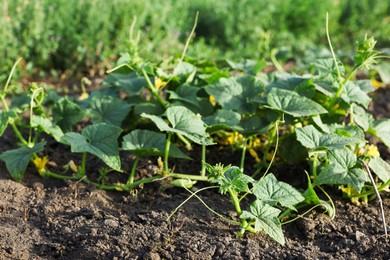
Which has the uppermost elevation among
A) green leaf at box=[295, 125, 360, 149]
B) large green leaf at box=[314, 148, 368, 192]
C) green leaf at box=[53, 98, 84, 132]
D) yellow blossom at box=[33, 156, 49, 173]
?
green leaf at box=[295, 125, 360, 149]

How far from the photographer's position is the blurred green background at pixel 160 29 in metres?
5.12

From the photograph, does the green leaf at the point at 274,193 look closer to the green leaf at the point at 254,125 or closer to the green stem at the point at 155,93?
the green leaf at the point at 254,125

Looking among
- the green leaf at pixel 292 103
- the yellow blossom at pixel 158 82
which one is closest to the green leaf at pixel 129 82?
the yellow blossom at pixel 158 82

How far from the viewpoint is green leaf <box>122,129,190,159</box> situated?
327cm

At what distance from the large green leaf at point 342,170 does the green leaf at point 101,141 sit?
990mm

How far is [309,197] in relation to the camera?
305 centimetres

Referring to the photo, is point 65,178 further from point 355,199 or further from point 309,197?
point 355,199

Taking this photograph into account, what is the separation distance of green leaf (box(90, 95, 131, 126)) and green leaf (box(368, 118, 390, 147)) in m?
1.34

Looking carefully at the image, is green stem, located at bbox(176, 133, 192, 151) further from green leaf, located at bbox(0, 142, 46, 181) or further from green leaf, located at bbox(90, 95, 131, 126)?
green leaf, located at bbox(0, 142, 46, 181)

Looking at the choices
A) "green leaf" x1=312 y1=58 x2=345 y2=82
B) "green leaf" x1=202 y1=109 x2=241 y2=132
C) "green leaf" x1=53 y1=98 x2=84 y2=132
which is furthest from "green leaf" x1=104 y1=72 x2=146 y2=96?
"green leaf" x1=312 y1=58 x2=345 y2=82

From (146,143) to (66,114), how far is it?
2.01 feet

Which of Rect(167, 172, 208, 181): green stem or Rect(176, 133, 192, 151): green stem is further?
Rect(176, 133, 192, 151): green stem

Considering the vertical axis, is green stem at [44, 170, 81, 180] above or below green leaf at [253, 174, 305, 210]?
below

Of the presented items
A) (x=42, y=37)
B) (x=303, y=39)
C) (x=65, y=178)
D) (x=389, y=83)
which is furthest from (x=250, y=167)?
(x=303, y=39)
